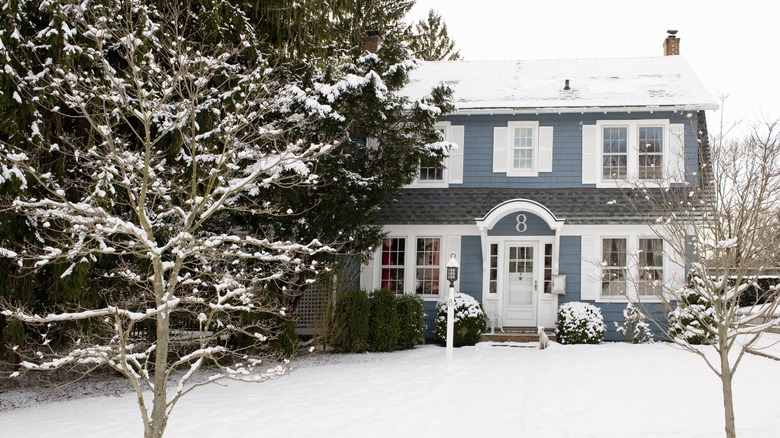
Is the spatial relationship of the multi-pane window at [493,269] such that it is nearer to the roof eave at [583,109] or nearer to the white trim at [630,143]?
the white trim at [630,143]

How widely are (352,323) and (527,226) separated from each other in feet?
16.1

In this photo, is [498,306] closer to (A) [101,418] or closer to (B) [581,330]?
(B) [581,330]

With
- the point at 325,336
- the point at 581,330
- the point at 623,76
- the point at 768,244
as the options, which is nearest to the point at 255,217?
the point at 325,336

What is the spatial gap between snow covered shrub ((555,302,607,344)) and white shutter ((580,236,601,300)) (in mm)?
677

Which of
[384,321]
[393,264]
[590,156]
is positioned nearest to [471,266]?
[393,264]

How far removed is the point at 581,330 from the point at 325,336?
5565mm

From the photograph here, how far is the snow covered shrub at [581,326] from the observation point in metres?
13.0

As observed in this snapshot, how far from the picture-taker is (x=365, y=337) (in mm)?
12602

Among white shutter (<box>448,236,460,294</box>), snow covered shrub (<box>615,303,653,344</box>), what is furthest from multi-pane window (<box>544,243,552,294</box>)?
white shutter (<box>448,236,460,294</box>)

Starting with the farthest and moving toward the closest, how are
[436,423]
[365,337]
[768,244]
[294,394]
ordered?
[365,337] < [294,394] < [436,423] < [768,244]

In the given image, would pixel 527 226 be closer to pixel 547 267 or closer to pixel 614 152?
pixel 547 267

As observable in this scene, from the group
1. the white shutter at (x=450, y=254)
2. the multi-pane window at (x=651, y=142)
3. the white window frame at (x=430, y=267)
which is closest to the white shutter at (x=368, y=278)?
the white window frame at (x=430, y=267)

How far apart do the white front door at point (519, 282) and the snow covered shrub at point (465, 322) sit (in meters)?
1.35

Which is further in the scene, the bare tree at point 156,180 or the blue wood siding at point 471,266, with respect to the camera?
the blue wood siding at point 471,266
